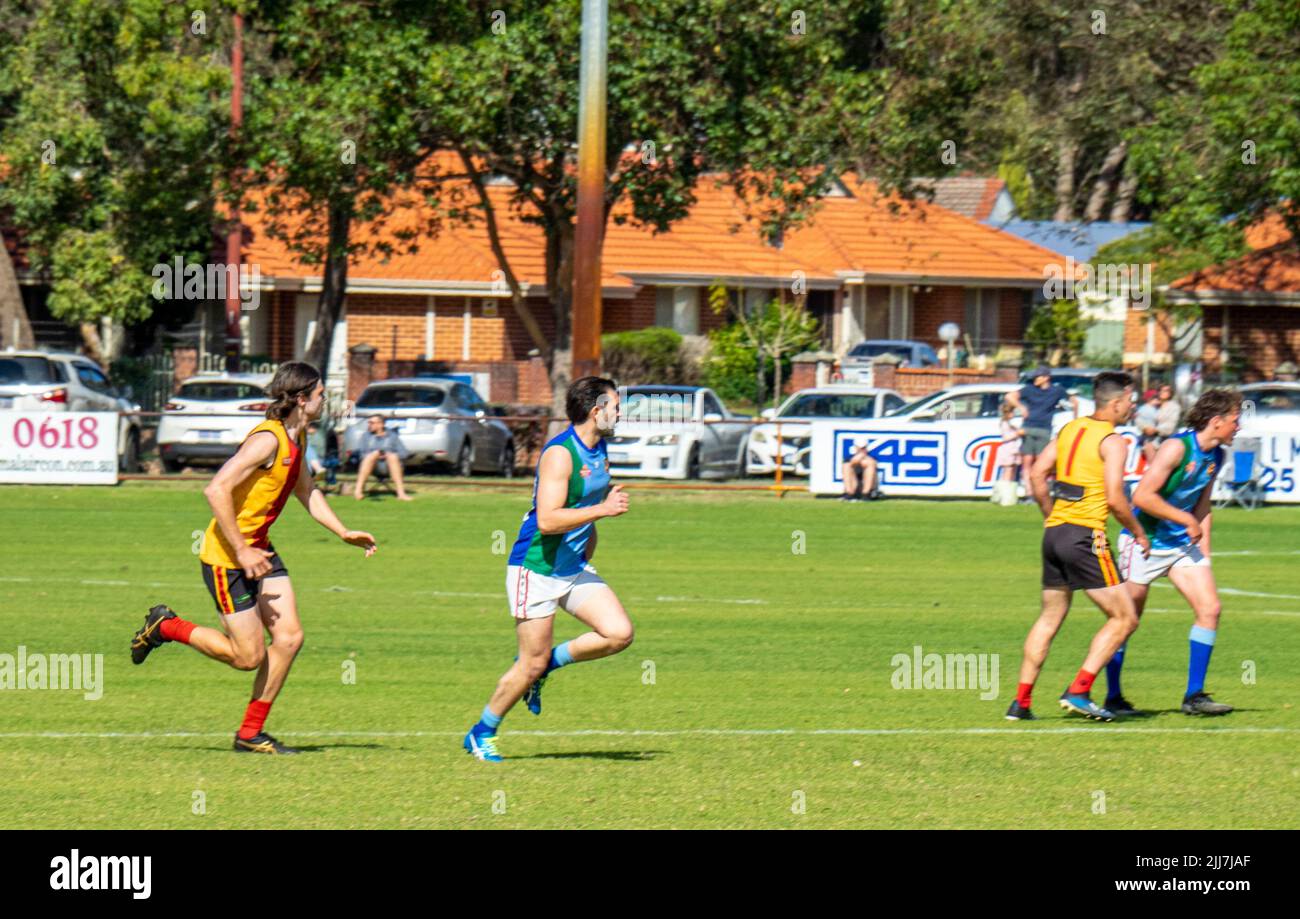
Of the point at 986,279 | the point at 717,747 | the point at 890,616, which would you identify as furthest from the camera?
the point at 986,279

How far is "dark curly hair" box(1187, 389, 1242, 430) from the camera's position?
417 inches

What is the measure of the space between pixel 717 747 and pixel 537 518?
1.82 meters

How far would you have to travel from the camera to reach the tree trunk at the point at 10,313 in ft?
122

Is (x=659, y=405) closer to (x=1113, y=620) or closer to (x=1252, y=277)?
(x=1252, y=277)

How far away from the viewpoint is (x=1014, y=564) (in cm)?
2047

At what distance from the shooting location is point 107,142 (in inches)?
1497

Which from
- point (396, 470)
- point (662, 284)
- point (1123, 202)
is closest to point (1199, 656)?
point (396, 470)

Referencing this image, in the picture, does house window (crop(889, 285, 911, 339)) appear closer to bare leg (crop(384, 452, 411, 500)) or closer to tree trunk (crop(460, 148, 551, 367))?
tree trunk (crop(460, 148, 551, 367))

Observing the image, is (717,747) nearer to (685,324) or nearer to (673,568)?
(673,568)

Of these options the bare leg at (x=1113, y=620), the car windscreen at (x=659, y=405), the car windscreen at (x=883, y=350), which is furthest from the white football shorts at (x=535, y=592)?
the car windscreen at (x=883, y=350)

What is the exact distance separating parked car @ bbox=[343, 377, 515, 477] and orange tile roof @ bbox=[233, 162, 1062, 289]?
11.6 m

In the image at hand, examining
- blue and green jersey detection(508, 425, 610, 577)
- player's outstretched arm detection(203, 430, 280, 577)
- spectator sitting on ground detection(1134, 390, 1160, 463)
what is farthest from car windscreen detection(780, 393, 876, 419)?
player's outstretched arm detection(203, 430, 280, 577)

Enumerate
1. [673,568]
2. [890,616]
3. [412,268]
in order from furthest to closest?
[412,268] < [673,568] < [890,616]

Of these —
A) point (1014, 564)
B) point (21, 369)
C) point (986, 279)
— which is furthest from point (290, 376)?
point (986, 279)
